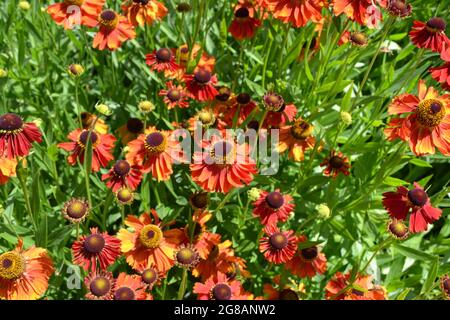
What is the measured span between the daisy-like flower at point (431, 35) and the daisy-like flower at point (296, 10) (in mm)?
387

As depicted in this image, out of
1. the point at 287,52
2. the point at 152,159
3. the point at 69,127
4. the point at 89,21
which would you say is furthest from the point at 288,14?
the point at 69,127

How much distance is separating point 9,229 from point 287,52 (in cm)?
141

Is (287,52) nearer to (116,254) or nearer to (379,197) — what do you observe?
(379,197)

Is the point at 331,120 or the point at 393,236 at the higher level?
the point at 331,120

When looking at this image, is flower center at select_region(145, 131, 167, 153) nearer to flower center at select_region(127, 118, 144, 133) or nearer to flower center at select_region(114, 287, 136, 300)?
flower center at select_region(127, 118, 144, 133)

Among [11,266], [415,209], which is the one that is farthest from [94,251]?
[415,209]

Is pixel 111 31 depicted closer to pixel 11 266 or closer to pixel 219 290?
pixel 11 266

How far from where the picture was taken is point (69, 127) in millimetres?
2303

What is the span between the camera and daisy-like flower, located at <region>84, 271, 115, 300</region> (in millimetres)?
1496

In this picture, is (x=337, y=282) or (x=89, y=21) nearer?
(x=337, y=282)

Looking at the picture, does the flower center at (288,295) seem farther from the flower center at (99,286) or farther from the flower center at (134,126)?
the flower center at (134,126)

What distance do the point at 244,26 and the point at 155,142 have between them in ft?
2.51
